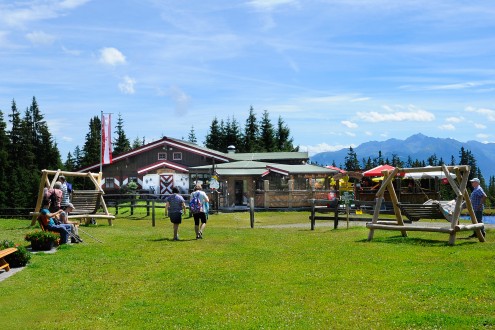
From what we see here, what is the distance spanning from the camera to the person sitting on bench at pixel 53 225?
18781 millimetres

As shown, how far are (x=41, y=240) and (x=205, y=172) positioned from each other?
3234 cm

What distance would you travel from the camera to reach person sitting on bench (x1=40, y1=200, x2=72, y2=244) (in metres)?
18.8

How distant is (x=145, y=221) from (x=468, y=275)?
2333cm

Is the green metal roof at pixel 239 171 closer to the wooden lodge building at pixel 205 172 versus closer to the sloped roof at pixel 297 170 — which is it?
the wooden lodge building at pixel 205 172

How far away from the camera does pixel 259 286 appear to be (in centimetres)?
1162

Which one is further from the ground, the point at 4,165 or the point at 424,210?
the point at 4,165

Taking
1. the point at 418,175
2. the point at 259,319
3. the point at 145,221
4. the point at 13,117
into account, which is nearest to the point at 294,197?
the point at 418,175

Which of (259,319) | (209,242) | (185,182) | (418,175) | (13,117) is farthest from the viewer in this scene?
(13,117)

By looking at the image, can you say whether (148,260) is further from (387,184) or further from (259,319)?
(387,184)

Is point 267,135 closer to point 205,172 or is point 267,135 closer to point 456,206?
point 205,172

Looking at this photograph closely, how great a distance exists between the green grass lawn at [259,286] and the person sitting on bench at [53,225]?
904 millimetres

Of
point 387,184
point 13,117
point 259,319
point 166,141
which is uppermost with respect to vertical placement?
point 13,117

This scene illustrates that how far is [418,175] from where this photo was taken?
4262 cm

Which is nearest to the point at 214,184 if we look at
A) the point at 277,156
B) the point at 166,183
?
the point at 166,183
